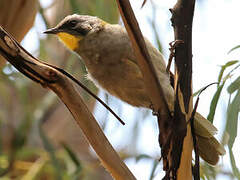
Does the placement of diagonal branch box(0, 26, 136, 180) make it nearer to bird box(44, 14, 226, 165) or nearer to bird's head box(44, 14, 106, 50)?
bird box(44, 14, 226, 165)

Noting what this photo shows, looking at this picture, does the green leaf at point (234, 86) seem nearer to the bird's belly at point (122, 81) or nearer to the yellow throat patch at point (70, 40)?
the bird's belly at point (122, 81)

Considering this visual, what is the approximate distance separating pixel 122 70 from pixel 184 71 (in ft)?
1.78

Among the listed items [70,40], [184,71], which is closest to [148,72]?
[184,71]

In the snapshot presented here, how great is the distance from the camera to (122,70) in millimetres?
1694

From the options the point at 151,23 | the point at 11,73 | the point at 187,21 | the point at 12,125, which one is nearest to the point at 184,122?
the point at 187,21

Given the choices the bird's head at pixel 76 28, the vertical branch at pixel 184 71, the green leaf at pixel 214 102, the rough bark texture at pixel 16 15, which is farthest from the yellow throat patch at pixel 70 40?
the vertical branch at pixel 184 71

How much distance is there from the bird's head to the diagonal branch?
28.9 inches

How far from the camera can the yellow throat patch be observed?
194cm

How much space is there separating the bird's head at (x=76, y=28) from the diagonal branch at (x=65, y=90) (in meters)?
0.73

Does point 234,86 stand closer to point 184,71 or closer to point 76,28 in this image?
point 184,71

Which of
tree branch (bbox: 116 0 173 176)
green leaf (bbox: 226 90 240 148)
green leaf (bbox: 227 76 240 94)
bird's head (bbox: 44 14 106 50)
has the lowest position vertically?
green leaf (bbox: 226 90 240 148)

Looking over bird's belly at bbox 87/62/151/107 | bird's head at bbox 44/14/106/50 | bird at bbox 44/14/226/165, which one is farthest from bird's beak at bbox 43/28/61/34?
bird's belly at bbox 87/62/151/107

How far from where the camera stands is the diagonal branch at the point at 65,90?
1.14 meters

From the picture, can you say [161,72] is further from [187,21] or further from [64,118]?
[64,118]
